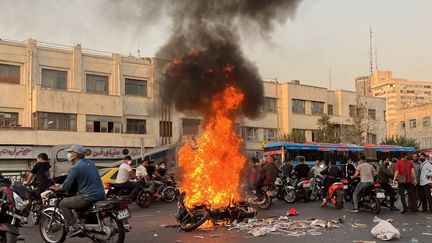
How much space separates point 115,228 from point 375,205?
781 centimetres

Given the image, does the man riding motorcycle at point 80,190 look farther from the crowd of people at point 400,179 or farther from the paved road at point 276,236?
the crowd of people at point 400,179

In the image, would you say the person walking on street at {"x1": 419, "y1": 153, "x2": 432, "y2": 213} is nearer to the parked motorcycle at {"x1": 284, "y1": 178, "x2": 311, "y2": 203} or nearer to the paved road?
the paved road

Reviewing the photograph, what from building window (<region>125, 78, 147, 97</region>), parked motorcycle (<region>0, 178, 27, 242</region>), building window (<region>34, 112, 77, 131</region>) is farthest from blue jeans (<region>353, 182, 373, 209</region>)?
building window (<region>125, 78, 147, 97</region>)

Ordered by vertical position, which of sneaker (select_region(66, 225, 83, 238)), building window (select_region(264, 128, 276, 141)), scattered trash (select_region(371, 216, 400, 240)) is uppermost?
building window (select_region(264, 128, 276, 141))

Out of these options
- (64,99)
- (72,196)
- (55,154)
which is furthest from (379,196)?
(64,99)

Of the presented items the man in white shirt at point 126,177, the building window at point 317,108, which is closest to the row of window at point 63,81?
the building window at point 317,108

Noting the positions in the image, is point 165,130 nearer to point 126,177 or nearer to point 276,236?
point 126,177

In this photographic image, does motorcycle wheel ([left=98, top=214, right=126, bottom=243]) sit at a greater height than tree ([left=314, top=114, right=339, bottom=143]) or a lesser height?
lesser

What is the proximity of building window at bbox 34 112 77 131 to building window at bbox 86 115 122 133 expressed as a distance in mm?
1183

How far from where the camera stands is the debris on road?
915 cm

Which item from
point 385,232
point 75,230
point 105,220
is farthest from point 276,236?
point 75,230

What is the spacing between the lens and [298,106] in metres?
50.2

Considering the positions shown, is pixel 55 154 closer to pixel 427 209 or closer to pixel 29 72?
pixel 29 72

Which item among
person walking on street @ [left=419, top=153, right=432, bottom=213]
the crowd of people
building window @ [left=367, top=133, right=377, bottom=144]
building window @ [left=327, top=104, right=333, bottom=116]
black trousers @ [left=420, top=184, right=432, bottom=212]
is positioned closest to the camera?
person walking on street @ [left=419, top=153, right=432, bottom=213]
